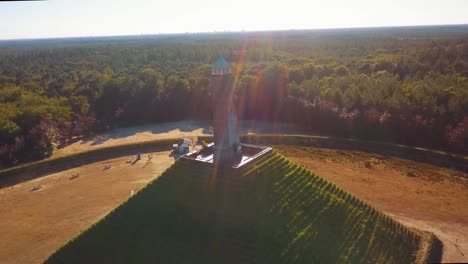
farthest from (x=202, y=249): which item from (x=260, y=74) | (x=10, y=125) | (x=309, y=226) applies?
(x=260, y=74)

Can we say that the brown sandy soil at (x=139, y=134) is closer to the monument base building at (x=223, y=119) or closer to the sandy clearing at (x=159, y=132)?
the sandy clearing at (x=159, y=132)

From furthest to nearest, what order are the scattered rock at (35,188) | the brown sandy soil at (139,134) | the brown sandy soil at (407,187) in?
the brown sandy soil at (139,134), the scattered rock at (35,188), the brown sandy soil at (407,187)

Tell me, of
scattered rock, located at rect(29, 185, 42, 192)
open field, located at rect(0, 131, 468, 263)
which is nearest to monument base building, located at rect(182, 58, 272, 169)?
open field, located at rect(0, 131, 468, 263)

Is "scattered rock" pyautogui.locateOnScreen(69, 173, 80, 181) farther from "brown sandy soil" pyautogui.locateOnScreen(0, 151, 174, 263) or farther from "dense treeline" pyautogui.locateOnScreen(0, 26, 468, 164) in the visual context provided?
"dense treeline" pyautogui.locateOnScreen(0, 26, 468, 164)

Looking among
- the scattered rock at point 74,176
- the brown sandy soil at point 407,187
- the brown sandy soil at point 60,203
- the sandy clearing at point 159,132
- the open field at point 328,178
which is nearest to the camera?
the brown sandy soil at point 407,187

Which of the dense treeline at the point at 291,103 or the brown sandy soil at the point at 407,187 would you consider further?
the dense treeline at the point at 291,103

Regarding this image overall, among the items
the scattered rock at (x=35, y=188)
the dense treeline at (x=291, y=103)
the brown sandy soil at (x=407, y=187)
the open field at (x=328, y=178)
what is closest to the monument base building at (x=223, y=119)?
the open field at (x=328, y=178)

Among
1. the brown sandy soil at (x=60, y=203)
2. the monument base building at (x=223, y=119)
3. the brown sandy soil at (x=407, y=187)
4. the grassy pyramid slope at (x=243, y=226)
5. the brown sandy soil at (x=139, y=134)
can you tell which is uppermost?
the monument base building at (x=223, y=119)

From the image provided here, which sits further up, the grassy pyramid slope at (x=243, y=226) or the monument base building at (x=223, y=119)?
the monument base building at (x=223, y=119)
